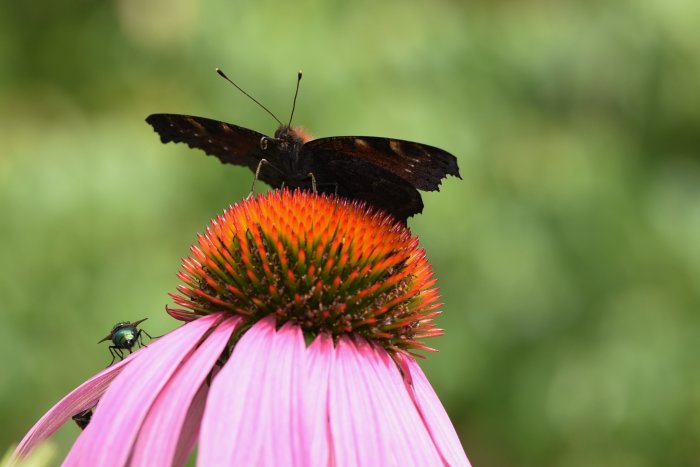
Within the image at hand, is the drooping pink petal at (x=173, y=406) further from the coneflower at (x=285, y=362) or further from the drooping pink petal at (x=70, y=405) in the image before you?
the drooping pink petal at (x=70, y=405)

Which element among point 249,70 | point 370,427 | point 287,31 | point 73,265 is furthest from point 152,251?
point 370,427

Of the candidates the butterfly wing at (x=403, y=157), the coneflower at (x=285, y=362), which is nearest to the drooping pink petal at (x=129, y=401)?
the coneflower at (x=285, y=362)

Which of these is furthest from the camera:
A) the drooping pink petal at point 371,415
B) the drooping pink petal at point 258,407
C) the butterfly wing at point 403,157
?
the butterfly wing at point 403,157

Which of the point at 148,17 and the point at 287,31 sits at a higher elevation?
the point at 148,17

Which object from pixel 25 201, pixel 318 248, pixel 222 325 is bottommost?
pixel 222 325

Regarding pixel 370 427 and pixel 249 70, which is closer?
pixel 370 427

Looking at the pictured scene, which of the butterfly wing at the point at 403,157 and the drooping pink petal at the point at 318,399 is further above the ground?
the butterfly wing at the point at 403,157

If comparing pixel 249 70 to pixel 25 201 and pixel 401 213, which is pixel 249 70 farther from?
pixel 401 213

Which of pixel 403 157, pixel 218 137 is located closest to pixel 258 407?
pixel 403 157
